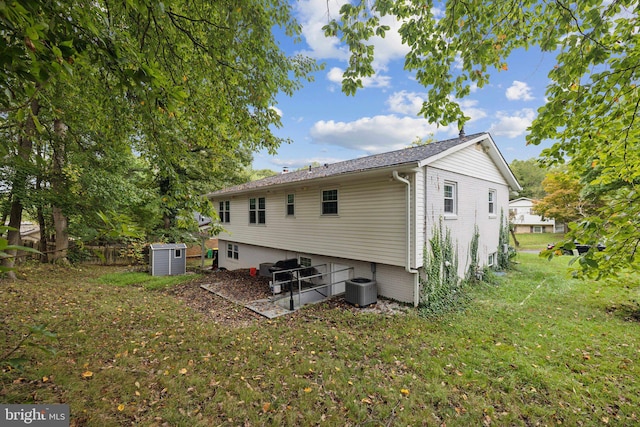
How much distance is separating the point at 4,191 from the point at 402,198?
1488 cm

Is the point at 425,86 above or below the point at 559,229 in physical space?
above

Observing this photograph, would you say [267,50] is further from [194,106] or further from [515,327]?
[515,327]

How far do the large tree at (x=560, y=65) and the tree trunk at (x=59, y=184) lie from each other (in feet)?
27.3

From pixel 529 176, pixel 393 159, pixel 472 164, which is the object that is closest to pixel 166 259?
pixel 393 159

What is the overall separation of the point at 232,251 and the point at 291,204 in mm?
6752

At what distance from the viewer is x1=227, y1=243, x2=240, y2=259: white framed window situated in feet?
52.3

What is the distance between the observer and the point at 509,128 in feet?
20.4

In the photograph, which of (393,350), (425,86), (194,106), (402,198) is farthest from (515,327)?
(194,106)

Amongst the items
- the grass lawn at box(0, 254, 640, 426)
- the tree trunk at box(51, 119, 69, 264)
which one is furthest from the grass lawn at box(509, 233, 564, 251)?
the tree trunk at box(51, 119, 69, 264)

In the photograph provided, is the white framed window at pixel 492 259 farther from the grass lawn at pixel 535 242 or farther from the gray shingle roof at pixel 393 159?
the grass lawn at pixel 535 242

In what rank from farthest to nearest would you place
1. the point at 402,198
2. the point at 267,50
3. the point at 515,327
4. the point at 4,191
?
the point at 4,191 < the point at 402,198 < the point at 515,327 < the point at 267,50

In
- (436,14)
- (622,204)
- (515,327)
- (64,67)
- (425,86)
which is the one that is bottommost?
(515,327)

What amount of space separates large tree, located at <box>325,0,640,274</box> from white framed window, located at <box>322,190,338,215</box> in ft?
20.2

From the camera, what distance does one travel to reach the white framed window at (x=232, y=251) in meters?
15.9
